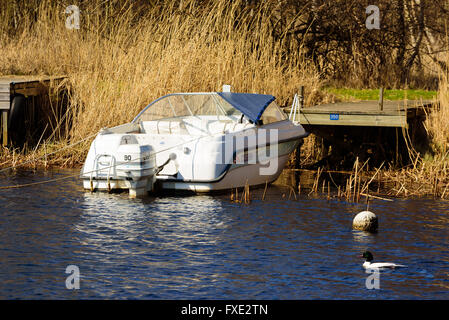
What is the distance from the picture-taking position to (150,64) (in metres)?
17.9

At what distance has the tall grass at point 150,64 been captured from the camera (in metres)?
17.6

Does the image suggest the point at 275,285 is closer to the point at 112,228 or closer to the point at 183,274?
the point at 183,274

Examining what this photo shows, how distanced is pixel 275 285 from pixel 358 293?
88 centimetres

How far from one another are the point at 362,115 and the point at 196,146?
4240mm

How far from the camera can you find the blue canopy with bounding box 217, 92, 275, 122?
1472 centimetres

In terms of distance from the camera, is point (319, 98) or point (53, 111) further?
point (319, 98)

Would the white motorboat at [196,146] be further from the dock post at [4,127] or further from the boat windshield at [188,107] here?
the dock post at [4,127]

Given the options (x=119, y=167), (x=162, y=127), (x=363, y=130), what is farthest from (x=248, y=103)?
(x=363, y=130)

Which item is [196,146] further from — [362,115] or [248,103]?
[362,115]

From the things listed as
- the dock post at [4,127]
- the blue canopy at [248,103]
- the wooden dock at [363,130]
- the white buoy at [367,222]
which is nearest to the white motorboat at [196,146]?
the blue canopy at [248,103]

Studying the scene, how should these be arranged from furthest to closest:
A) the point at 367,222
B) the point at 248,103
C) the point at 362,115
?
the point at 362,115 < the point at 248,103 < the point at 367,222

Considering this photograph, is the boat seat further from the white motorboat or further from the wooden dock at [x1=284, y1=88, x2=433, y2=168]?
the wooden dock at [x1=284, y1=88, x2=433, y2=168]
